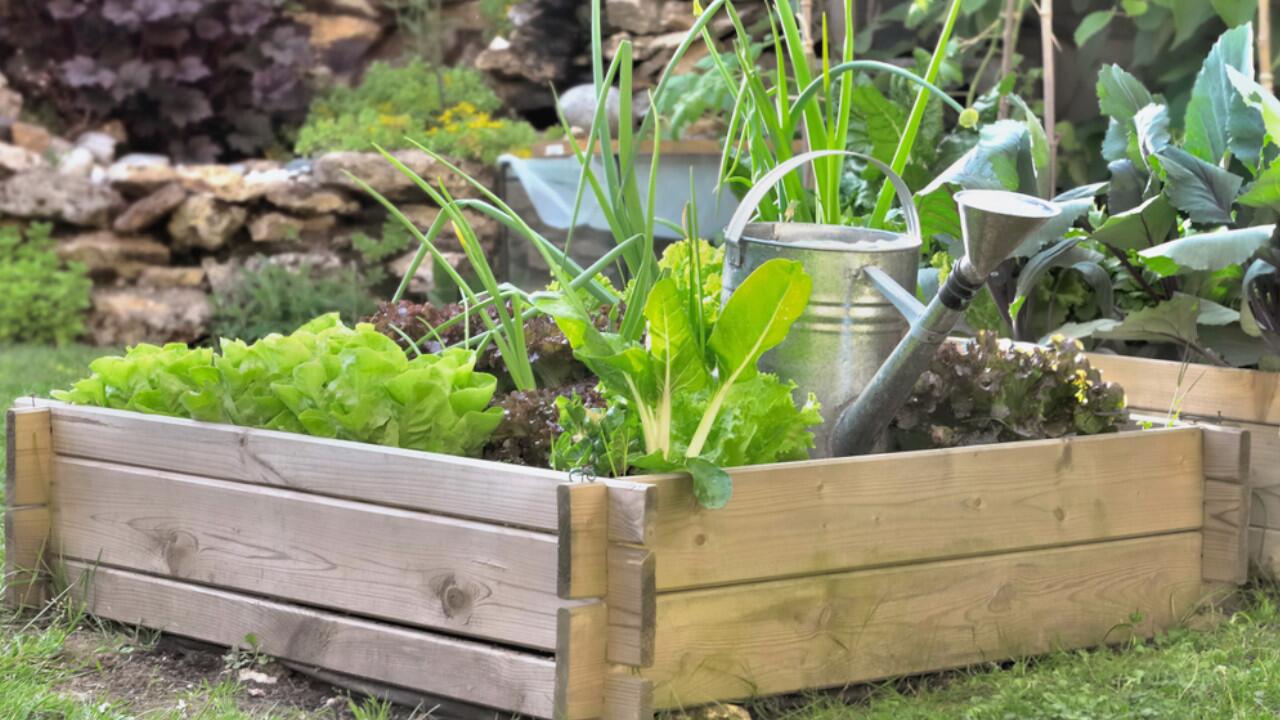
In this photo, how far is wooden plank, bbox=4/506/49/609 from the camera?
211 cm

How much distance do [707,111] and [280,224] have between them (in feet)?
6.03

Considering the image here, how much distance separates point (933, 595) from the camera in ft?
6.24

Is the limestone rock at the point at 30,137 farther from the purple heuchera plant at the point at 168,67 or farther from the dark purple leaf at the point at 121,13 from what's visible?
the dark purple leaf at the point at 121,13

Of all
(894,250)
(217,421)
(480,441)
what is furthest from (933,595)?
(217,421)

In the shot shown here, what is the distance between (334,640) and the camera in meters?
1.85

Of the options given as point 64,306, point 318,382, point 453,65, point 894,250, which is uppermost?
point 453,65

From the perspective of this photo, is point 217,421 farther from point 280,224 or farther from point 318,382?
point 280,224

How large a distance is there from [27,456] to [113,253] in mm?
3920

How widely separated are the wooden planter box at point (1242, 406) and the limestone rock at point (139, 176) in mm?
4386

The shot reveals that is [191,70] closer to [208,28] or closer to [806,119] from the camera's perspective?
[208,28]

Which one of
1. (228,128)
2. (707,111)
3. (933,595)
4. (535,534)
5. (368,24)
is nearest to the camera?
(535,534)

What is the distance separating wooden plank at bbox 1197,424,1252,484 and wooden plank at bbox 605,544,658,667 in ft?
3.25

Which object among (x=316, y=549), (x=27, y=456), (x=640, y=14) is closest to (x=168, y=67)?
(x=640, y=14)

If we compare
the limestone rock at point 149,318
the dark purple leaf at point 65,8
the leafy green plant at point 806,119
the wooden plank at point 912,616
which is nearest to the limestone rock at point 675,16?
the limestone rock at point 149,318
